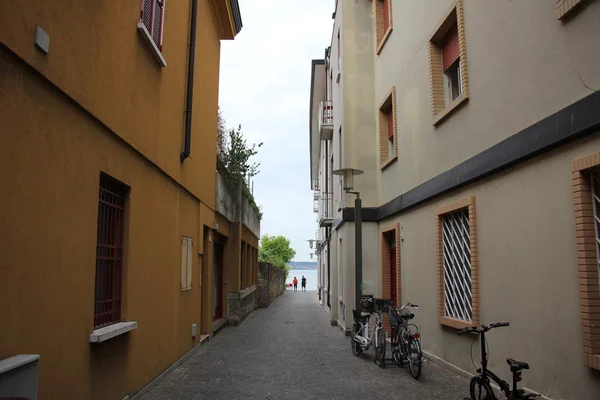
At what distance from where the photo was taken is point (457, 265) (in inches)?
331

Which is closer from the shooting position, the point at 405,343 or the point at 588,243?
the point at 588,243

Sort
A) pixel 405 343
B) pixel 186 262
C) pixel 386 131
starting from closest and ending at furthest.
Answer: pixel 405 343, pixel 186 262, pixel 386 131

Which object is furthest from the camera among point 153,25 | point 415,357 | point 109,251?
point 415,357

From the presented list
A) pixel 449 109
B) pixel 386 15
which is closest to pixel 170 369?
pixel 449 109

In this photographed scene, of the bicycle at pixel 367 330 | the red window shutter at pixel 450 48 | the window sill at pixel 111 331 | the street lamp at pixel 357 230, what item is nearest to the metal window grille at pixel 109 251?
the window sill at pixel 111 331

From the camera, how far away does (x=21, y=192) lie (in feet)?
12.0

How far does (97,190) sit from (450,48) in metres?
6.40

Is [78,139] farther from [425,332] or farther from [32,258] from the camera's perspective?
[425,332]

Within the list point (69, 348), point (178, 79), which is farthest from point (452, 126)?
point (69, 348)

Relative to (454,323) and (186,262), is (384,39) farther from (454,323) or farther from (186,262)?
(454,323)

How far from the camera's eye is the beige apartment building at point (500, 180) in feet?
16.6

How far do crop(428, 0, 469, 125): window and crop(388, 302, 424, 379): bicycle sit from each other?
3.32 metres

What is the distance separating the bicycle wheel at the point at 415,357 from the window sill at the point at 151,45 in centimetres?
540

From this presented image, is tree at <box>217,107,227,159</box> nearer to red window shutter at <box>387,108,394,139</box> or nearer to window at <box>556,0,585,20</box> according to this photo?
red window shutter at <box>387,108,394,139</box>
